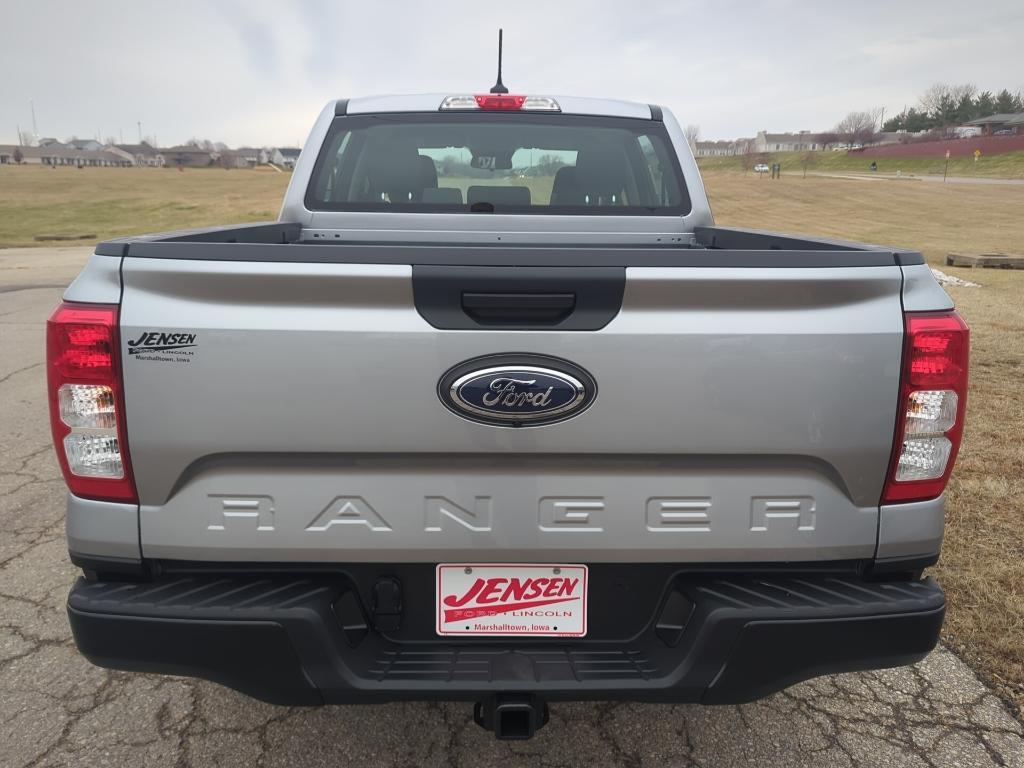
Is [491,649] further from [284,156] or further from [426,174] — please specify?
[284,156]

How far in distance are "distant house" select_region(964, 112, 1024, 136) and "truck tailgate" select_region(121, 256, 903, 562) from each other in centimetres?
10053

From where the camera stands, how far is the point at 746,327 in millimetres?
1652

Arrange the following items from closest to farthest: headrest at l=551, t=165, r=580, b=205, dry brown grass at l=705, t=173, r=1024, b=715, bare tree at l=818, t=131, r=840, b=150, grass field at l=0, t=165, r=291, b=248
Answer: dry brown grass at l=705, t=173, r=1024, b=715, headrest at l=551, t=165, r=580, b=205, grass field at l=0, t=165, r=291, b=248, bare tree at l=818, t=131, r=840, b=150

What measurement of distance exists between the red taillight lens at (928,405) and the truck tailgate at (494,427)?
4cm

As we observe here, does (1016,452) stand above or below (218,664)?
below

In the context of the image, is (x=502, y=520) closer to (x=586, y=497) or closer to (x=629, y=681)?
(x=586, y=497)

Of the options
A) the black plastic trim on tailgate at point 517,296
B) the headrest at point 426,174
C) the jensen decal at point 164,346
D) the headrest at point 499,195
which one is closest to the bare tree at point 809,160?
the headrest at point 499,195

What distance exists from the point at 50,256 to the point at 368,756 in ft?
62.8

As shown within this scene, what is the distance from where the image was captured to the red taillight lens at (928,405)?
1687mm

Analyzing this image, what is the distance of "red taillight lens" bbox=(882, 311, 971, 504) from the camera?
1687 millimetres

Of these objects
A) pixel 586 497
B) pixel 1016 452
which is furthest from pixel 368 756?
pixel 1016 452

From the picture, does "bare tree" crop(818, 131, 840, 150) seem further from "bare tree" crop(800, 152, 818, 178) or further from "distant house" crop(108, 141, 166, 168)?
"distant house" crop(108, 141, 166, 168)

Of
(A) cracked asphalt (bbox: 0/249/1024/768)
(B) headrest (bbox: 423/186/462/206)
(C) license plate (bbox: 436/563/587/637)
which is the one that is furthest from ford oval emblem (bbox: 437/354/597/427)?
(B) headrest (bbox: 423/186/462/206)

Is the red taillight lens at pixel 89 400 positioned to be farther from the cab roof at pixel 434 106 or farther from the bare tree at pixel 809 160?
the bare tree at pixel 809 160
